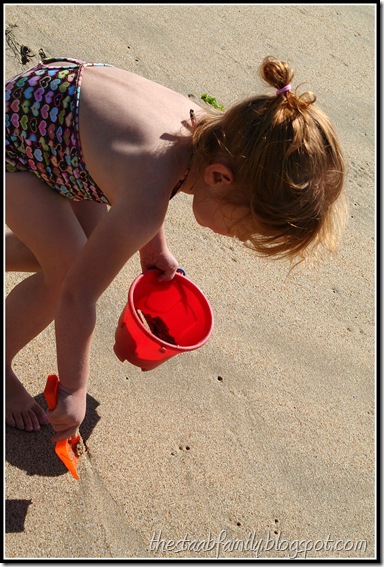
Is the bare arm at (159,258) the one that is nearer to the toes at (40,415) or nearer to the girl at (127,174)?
the girl at (127,174)

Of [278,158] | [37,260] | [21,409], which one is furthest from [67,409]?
[278,158]

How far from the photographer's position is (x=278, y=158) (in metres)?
1.80

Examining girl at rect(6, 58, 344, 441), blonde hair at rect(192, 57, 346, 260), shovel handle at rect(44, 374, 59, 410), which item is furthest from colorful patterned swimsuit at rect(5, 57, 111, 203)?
shovel handle at rect(44, 374, 59, 410)

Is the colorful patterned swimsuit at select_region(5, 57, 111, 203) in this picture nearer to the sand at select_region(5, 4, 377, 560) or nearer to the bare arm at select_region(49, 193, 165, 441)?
the bare arm at select_region(49, 193, 165, 441)

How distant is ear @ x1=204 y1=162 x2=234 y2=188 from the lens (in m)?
1.84

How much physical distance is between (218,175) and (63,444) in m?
0.83

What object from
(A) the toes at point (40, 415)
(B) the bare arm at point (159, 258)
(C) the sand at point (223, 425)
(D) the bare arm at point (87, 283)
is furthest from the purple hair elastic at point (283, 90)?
(A) the toes at point (40, 415)

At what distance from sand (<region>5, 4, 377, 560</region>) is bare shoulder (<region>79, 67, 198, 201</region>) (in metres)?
0.76

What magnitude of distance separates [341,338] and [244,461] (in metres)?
0.78

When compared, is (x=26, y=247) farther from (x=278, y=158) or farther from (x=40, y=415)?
(x=278, y=158)

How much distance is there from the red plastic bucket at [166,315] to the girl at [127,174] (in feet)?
0.74

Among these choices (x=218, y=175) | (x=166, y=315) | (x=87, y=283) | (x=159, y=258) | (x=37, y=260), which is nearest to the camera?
(x=87, y=283)

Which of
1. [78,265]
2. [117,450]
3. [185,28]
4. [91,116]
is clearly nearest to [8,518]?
[117,450]

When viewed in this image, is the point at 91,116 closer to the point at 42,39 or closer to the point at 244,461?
the point at 244,461
